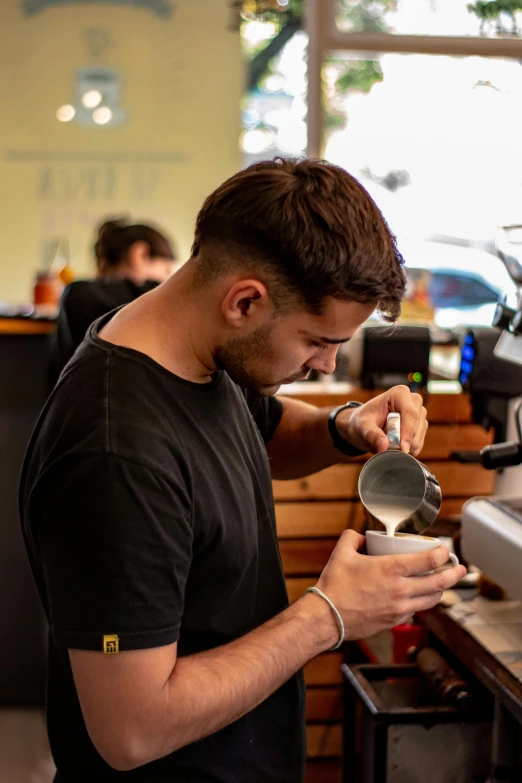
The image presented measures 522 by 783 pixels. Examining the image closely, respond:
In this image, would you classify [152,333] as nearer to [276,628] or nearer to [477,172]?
[276,628]

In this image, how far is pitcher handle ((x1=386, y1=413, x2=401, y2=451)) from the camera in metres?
1.45

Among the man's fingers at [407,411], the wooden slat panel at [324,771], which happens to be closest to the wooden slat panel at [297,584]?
the wooden slat panel at [324,771]

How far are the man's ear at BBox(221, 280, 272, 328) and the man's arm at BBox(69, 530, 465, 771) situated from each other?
1.10 feet

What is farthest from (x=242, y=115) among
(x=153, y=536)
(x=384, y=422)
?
(x=153, y=536)

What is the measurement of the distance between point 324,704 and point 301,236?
1968 mm

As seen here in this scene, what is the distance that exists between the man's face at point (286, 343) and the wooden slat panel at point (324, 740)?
5.87 feet

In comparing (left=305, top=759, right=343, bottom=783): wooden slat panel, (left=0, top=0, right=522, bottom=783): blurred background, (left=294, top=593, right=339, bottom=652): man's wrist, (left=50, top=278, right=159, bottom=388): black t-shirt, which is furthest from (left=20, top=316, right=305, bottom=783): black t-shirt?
(left=0, top=0, right=522, bottom=783): blurred background

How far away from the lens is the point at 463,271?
18.1 ft

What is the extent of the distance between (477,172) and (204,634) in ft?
15.9

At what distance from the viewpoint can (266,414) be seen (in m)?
1.71

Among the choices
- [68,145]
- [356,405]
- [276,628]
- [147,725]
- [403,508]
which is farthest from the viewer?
[68,145]

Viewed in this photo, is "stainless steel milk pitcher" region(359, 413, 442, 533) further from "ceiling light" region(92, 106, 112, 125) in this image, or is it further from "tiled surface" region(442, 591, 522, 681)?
"ceiling light" region(92, 106, 112, 125)

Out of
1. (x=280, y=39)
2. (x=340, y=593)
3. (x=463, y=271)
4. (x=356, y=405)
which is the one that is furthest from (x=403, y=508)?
(x=280, y=39)

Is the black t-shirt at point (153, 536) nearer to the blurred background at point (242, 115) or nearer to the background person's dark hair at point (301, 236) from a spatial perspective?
the background person's dark hair at point (301, 236)
